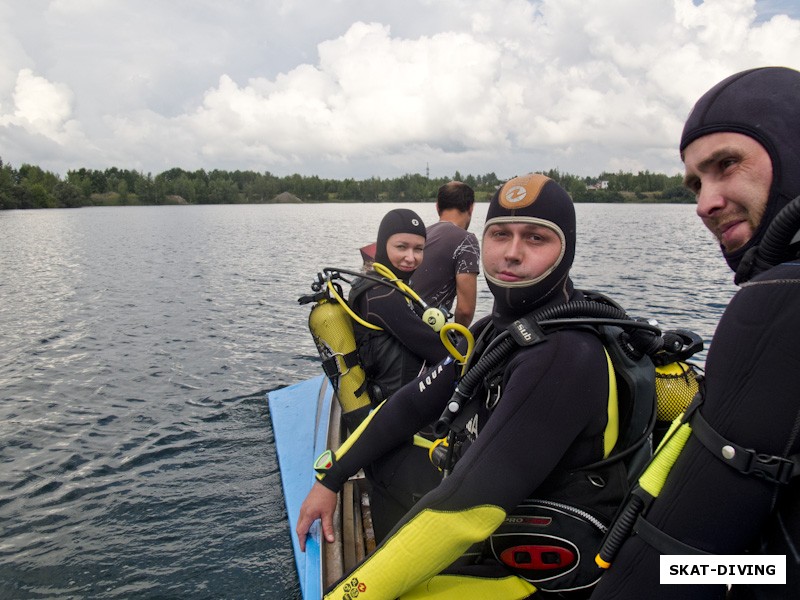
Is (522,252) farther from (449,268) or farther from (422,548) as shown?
(449,268)

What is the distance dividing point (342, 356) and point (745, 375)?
12.1ft

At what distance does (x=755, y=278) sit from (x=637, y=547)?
2.46ft

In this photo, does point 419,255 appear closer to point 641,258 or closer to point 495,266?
point 495,266

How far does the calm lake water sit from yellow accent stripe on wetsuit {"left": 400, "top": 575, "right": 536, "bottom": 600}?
290 cm

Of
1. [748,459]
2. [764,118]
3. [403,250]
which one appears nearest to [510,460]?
[748,459]

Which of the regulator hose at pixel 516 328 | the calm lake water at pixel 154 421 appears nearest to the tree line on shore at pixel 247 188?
the calm lake water at pixel 154 421

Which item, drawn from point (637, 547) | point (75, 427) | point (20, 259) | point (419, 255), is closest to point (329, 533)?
point (637, 547)

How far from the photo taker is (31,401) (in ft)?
30.2

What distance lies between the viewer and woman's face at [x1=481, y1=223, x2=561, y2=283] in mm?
2248

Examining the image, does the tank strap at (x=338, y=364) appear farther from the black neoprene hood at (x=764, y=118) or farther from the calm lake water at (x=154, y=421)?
the black neoprene hood at (x=764, y=118)

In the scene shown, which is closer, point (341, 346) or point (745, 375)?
point (745, 375)

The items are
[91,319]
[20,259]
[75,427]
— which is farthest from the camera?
[20,259]

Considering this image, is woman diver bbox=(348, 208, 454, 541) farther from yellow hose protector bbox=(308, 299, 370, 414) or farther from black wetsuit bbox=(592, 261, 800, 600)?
black wetsuit bbox=(592, 261, 800, 600)

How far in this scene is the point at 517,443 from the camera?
1.88m
